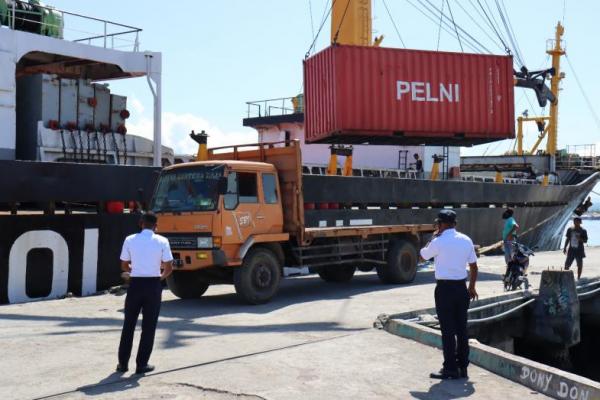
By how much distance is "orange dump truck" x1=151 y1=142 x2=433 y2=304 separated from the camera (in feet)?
31.4

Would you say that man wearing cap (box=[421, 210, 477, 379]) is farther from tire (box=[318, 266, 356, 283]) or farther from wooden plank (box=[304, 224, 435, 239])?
tire (box=[318, 266, 356, 283])

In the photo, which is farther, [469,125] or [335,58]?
[469,125]

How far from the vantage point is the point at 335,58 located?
56.2 feet

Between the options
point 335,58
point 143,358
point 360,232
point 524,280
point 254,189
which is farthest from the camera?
point 335,58

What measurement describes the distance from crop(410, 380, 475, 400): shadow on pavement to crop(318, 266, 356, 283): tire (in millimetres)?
7514

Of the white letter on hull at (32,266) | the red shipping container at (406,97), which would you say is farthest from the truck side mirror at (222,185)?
the red shipping container at (406,97)

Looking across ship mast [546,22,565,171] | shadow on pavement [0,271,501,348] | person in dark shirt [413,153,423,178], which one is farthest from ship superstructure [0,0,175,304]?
ship mast [546,22,565,171]

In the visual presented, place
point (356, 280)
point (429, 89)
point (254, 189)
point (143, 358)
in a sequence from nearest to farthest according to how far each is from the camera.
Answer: point (143, 358) → point (254, 189) → point (356, 280) → point (429, 89)

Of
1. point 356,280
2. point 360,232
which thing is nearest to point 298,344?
point 360,232

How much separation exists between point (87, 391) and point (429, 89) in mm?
14959

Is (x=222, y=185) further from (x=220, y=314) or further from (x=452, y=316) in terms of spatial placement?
(x=452, y=316)

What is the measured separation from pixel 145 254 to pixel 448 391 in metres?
2.94

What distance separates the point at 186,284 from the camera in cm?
1077

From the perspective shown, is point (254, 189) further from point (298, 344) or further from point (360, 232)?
point (298, 344)
